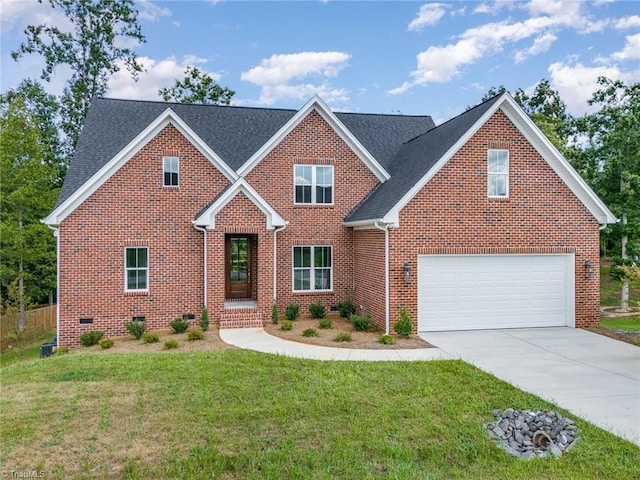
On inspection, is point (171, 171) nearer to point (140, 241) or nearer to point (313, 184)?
point (140, 241)

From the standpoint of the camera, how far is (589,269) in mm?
13602

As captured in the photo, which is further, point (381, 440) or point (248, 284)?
point (248, 284)

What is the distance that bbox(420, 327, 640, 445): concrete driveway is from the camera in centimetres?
704

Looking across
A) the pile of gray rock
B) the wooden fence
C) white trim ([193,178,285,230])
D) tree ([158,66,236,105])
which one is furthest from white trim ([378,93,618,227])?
tree ([158,66,236,105])

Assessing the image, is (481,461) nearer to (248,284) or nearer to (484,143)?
(484,143)

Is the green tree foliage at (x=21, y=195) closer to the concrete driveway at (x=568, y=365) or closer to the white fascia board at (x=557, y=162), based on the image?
the concrete driveway at (x=568, y=365)

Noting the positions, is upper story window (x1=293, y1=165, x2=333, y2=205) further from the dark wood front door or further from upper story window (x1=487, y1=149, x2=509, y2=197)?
upper story window (x1=487, y1=149, x2=509, y2=197)

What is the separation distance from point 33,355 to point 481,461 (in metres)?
16.1

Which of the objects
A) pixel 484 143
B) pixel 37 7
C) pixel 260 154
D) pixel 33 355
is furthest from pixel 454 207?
pixel 37 7

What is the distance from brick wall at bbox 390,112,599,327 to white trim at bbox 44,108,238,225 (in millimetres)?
6387

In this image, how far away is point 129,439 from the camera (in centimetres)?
603

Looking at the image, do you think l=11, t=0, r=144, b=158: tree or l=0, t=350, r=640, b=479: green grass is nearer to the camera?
l=0, t=350, r=640, b=479: green grass

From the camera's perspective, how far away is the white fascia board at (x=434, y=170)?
1263 centimetres

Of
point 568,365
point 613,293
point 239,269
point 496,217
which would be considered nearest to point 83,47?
point 239,269
